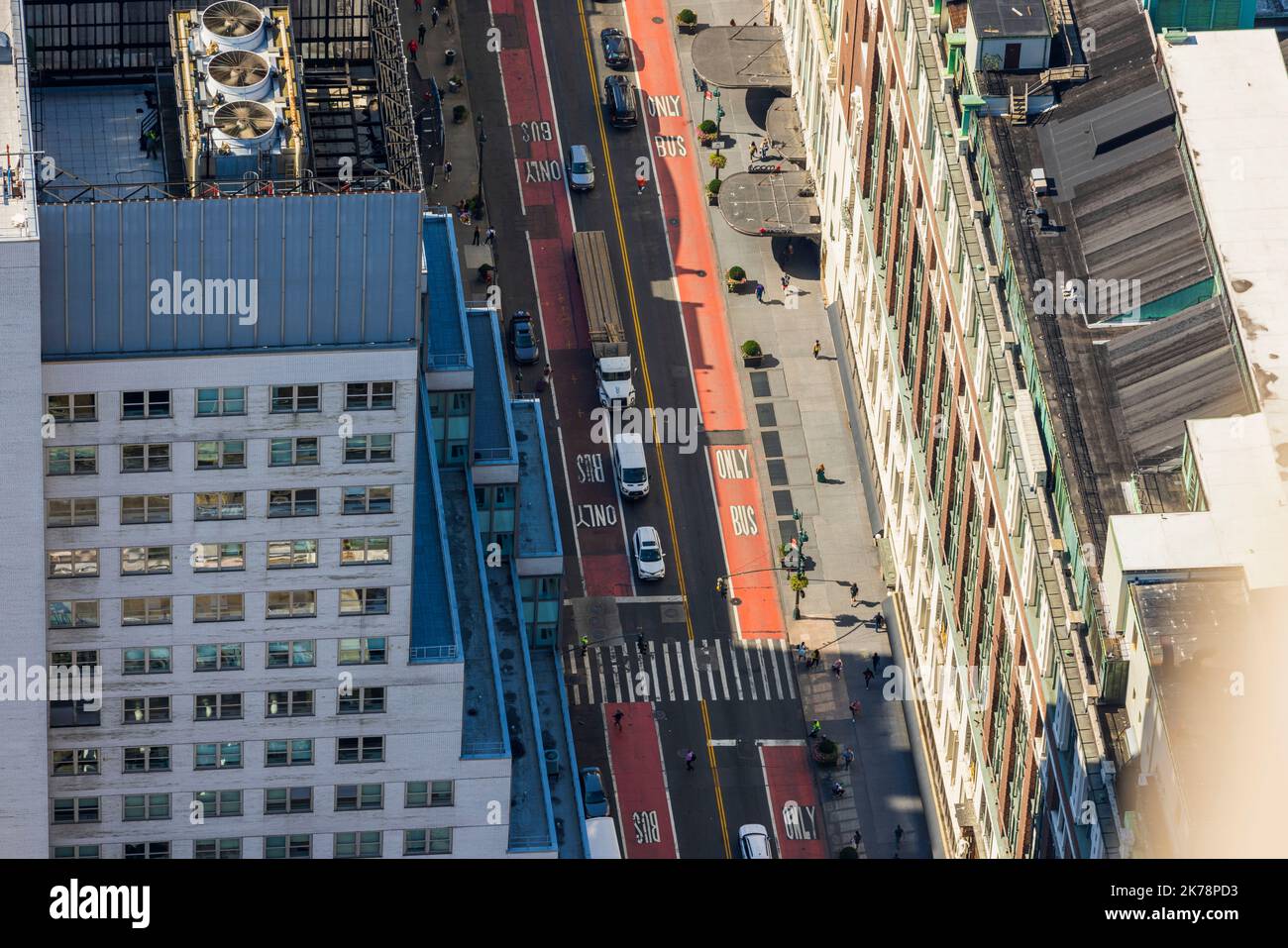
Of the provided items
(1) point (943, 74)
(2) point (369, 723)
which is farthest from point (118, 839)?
(1) point (943, 74)

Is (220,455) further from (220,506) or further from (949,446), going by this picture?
(949,446)

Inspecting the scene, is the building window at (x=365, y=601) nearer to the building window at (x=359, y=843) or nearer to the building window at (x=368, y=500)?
the building window at (x=368, y=500)

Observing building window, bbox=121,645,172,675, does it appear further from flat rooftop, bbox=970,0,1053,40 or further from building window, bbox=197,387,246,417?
flat rooftop, bbox=970,0,1053,40

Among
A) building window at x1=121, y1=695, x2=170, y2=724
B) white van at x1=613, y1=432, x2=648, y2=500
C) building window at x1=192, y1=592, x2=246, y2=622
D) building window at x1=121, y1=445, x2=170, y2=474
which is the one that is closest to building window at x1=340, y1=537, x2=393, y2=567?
building window at x1=192, y1=592, x2=246, y2=622

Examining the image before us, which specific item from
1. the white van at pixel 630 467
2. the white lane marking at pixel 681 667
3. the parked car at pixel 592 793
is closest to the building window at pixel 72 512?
the parked car at pixel 592 793
